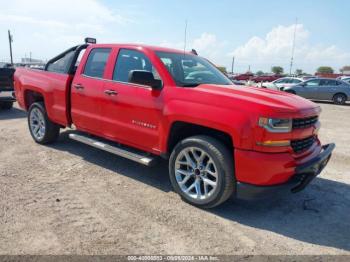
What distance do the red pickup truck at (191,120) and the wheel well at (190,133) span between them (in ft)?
0.04

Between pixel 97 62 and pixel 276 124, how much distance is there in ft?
9.94

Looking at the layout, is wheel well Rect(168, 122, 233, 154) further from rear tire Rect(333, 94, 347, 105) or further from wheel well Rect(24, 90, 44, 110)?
rear tire Rect(333, 94, 347, 105)

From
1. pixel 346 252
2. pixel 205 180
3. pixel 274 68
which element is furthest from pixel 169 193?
pixel 274 68

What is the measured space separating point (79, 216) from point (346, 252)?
8.96 feet

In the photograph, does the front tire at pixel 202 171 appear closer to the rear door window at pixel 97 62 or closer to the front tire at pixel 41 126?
the rear door window at pixel 97 62

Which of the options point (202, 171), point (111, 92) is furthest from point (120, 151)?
point (202, 171)

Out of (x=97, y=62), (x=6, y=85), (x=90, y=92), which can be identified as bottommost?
(x=6, y=85)

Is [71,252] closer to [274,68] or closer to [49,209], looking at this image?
[49,209]

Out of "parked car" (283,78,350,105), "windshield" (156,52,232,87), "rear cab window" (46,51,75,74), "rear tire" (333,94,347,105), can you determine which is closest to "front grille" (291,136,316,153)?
"windshield" (156,52,232,87)

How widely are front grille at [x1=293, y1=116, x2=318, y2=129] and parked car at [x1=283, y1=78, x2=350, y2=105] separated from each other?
596 inches

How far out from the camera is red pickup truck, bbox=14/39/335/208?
3627mm

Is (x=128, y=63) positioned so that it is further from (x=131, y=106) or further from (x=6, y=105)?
(x=6, y=105)

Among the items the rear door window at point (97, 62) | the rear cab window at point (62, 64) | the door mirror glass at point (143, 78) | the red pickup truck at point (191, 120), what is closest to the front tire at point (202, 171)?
the red pickup truck at point (191, 120)

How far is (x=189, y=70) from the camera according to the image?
192 inches
